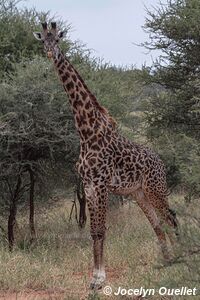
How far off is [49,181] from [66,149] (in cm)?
159

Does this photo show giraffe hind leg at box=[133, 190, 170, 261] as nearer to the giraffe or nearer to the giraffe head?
the giraffe

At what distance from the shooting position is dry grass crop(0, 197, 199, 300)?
6.09 meters

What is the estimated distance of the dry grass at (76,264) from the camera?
20.0 ft

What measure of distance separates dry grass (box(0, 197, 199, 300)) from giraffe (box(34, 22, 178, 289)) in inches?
14.4

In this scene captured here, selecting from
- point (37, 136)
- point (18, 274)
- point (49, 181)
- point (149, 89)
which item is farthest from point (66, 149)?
point (149, 89)

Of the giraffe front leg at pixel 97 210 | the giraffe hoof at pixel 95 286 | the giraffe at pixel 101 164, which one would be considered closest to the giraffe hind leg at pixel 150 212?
the giraffe at pixel 101 164

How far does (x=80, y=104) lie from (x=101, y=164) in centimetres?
80

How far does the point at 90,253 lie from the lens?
8617mm

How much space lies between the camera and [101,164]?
23.7ft

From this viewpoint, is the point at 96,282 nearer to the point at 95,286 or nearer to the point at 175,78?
the point at 95,286

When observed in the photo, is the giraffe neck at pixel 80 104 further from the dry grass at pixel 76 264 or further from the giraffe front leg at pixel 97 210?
the dry grass at pixel 76 264

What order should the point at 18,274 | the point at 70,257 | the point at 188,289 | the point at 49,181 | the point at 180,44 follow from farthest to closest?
the point at 180,44
the point at 49,181
the point at 70,257
the point at 18,274
the point at 188,289

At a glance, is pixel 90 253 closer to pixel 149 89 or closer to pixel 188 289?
pixel 188 289

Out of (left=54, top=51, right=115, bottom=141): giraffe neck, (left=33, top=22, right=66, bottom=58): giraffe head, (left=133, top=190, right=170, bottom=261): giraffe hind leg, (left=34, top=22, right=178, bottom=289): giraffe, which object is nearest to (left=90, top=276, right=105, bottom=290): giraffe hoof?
(left=34, top=22, right=178, bottom=289): giraffe
